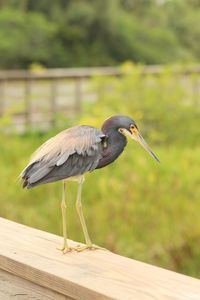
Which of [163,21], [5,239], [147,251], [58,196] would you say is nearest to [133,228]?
[147,251]

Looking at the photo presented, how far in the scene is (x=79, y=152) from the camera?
1.35 metres

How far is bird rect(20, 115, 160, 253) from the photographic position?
51.4 inches

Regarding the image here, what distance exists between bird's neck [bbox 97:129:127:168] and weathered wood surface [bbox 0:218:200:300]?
0.28 meters

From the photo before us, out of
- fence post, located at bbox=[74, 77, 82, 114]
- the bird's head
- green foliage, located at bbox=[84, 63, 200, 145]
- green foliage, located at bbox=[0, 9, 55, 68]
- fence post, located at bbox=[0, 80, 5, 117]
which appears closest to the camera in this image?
the bird's head

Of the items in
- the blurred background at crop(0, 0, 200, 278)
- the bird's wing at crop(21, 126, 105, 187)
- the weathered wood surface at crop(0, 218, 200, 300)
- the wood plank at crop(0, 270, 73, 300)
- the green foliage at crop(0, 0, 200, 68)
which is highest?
the bird's wing at crop(21, 126, 105, 187)

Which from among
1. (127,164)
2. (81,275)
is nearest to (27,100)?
(127,164)

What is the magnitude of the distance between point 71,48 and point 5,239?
2457 centimetres

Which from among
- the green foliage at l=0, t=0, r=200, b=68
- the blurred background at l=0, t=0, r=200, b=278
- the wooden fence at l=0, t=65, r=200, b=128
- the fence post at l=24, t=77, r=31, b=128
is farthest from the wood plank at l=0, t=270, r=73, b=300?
the green foliage at l=0, t=0, r=200, b=68

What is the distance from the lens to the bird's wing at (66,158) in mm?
1324

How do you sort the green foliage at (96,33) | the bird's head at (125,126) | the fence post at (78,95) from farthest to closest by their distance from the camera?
1. the green foliage at (96,33)
2. the fence post at (78,95)
3. the bird's head at (125,126)

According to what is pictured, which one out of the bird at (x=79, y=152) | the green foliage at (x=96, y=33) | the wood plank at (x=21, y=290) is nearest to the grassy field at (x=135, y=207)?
the wood plank at (x=21, y=290)

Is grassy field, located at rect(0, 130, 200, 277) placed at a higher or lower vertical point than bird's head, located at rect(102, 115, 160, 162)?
lower

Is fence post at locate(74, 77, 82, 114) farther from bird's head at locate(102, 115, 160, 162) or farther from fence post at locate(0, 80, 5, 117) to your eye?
bird's head at locate(102, 115, 160, 162)

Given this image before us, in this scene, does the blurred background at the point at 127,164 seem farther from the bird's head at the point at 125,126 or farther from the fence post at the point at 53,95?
the bird's head at the point at 125,126
